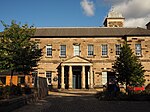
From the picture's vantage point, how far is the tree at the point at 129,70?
93.1 feet

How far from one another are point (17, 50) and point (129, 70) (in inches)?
509

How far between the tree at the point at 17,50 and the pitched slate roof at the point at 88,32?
1400 centimetres

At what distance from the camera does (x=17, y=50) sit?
2436 cm

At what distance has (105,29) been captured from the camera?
139 feet

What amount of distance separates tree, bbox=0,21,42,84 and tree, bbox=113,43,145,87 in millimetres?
10340

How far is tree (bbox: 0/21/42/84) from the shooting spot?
24.2 metres

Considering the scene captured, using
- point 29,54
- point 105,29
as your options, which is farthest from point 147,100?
point 105,29

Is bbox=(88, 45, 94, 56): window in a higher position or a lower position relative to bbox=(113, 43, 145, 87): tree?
higher

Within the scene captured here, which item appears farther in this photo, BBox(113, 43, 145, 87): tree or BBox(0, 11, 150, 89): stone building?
BBox(0, 11, 150, 89): stone building

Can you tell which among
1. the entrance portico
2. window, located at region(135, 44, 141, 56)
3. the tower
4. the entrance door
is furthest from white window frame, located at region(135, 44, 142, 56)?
the tower

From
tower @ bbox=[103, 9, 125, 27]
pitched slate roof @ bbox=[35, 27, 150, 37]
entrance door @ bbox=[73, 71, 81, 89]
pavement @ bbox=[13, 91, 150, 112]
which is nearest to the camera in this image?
pavement @ bbox=[13, 91, 150, 112]

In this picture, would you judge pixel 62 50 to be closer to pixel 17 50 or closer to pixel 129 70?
pixel 129 70

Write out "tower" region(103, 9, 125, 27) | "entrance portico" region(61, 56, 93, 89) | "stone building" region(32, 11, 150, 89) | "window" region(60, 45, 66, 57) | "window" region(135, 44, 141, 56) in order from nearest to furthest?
"entrance portico" region(61, 56, 93, 89)
"stone building" region(32, 11, 150, 89)
"window" region(135, 44, 141, 56)
"window" region(60, 45, 66, 57)
"tower" region(103, 9, 125, 27)

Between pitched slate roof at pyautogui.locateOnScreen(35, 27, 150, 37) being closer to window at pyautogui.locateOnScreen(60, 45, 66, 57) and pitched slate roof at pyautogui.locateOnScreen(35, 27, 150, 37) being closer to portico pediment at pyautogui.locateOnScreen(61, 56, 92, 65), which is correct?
window at pyautogui.locateOnScreen(60, 45, 66, 57)
